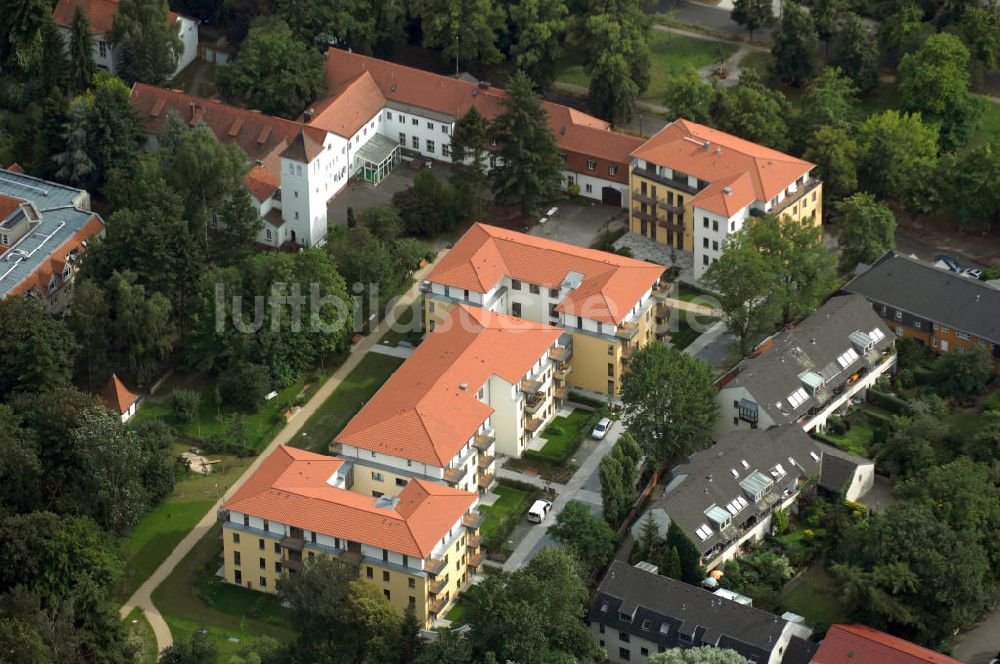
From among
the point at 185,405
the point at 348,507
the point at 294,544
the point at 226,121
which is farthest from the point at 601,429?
the point at 226,121

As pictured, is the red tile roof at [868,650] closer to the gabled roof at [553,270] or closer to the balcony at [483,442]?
the balcony at [483,442]

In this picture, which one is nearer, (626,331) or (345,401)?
(626,331)

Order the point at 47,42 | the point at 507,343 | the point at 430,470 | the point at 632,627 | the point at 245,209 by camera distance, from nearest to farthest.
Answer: the point at 632,627 < the point at 430,470 < the point at 507,343 < the point at 245,209 < the point at 47,42

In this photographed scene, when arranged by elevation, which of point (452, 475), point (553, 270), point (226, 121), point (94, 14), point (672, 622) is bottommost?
point (672, 622)

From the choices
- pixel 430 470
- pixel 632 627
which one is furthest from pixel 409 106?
pixel 632 627

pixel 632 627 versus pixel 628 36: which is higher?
pixel 628 36

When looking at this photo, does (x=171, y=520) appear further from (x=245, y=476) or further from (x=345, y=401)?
(x=345, y=401)

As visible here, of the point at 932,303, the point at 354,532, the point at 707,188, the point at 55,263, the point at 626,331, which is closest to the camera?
the point at 354,532

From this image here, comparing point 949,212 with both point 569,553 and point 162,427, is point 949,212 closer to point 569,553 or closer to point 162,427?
point 569,553
